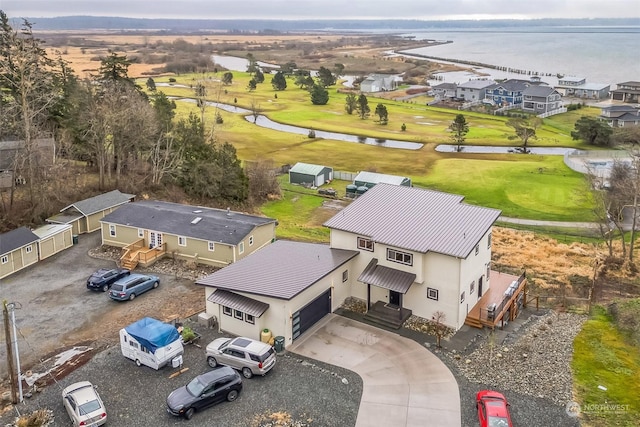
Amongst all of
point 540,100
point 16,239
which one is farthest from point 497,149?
point 16,239

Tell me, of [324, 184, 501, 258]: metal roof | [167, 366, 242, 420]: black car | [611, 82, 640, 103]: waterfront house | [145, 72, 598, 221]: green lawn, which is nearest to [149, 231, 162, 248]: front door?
[324, 184, 501, 258]: metal roof

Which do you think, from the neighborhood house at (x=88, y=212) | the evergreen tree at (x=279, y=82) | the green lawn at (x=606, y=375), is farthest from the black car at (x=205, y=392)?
the evergreen tree at (x=279, y=82)

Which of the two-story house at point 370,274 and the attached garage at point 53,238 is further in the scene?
the attached garage at point 53,238

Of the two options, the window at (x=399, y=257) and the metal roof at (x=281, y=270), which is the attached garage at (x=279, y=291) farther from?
the window at (x=399, y=257)

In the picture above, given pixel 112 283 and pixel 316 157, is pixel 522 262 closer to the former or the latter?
pixel 112 283

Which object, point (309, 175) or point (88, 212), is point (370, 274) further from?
point (309, 175)
